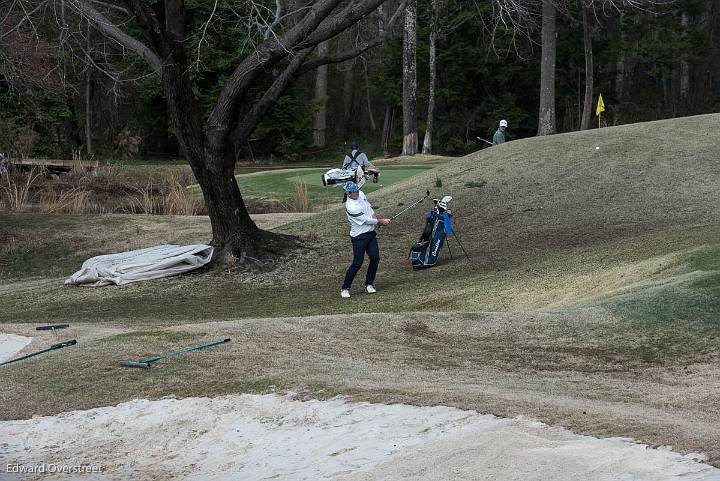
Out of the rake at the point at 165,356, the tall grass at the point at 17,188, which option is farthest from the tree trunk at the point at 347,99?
the rake at the point at 165,356

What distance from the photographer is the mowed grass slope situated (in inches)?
350

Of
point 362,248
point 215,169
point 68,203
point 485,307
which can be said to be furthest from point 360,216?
point 68,203

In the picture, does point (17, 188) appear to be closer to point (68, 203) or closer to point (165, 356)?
point (68, 203)

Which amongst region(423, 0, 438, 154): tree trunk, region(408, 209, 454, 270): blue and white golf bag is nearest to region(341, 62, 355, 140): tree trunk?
region(423, 0, 438, 154): tree trunk

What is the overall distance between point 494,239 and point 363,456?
42.7 feet

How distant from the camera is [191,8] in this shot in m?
42.5

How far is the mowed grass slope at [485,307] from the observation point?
890 cm

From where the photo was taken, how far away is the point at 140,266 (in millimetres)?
18438

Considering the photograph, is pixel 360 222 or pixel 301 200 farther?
pixel 301 200

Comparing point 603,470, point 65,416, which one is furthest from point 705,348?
point 65,416

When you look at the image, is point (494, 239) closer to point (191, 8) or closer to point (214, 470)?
point (214, 470)

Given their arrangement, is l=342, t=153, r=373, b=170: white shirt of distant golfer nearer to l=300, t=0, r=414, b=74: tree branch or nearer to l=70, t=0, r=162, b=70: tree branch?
l=300, t=0, r=414, b=74: tree branch

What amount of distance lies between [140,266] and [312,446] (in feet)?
38.0

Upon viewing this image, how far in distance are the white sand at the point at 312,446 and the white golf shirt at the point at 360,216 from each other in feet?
22.5
